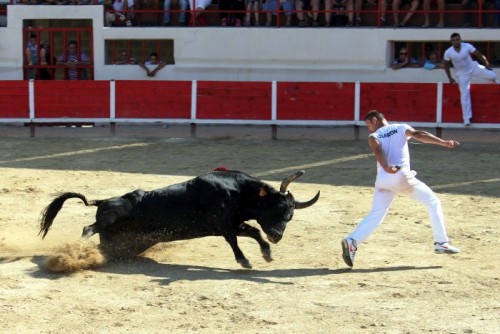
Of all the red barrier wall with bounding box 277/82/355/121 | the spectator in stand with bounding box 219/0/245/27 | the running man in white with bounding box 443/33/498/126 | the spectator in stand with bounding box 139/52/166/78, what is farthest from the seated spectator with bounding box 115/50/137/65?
the running man in white with bounding box 443/33/498/126

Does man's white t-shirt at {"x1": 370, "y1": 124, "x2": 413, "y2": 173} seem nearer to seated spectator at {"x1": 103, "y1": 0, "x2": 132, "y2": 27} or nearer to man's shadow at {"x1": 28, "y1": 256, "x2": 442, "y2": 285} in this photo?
man's shadow at {"x1": 28, "y1": 256, "x2": 442, "y2": 285}

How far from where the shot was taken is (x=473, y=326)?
578cm

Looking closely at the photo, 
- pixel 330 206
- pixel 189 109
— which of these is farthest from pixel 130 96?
pixel 330 206

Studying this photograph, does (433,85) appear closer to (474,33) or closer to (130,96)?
(474,33)

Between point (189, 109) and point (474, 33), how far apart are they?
5440mm

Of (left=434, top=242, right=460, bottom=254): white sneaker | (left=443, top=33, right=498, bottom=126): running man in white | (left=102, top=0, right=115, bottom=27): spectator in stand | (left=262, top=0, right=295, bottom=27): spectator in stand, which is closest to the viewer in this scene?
(left=434, top=242, right=460, bottom=254): white sneaker

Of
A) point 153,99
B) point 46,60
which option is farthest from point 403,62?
point 46,60

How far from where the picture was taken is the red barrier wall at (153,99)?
54.3ft

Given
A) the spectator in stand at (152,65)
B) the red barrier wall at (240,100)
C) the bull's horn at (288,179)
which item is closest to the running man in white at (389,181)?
the bull's horn at (288,179)

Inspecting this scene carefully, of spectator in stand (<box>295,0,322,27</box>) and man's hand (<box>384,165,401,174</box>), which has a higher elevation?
spectator in stand (<box>295,0,322,27</box>)

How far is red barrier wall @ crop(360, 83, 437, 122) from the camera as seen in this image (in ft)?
51.9

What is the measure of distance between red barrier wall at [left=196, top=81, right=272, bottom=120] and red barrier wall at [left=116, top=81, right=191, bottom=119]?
285 millimetres

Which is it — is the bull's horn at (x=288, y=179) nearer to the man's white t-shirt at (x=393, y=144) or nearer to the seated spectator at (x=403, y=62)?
the man's white t-shirt at (x=393, y=144)

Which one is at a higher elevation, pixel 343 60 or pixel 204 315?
pixel 343 60
